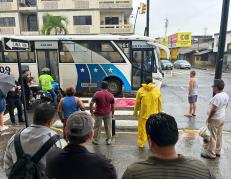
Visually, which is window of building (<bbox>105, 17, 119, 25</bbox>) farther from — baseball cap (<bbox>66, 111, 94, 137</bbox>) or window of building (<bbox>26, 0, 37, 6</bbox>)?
baseball cap (<bbox>66, 111, 94, 137</bbox>)

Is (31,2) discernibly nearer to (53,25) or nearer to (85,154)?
(53,25)

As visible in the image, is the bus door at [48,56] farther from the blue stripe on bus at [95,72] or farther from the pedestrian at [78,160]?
the pedestrian at [78,160]

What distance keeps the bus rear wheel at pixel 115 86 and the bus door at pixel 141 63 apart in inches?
35.1

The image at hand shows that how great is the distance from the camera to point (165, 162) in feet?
5.81

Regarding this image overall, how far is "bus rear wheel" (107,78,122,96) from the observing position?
1249 cm

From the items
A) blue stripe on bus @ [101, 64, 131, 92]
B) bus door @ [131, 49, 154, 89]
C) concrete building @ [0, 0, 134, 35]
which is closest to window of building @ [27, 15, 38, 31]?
concrete building @ [0, 0, 134, 35]

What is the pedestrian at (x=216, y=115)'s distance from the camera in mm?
4836

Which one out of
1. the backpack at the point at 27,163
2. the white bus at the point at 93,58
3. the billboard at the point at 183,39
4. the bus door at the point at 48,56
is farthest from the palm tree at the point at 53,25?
the backpack at the point at 27,163

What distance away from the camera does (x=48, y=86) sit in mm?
9328

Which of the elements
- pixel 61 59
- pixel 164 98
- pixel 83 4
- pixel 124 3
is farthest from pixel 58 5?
pixel 164 98

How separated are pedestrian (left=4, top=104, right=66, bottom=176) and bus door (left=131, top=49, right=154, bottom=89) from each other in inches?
387

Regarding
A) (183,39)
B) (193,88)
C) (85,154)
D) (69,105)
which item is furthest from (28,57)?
(183,39)

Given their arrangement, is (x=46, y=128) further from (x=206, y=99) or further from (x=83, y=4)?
(x=83, y=4)

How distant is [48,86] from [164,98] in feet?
20.7
